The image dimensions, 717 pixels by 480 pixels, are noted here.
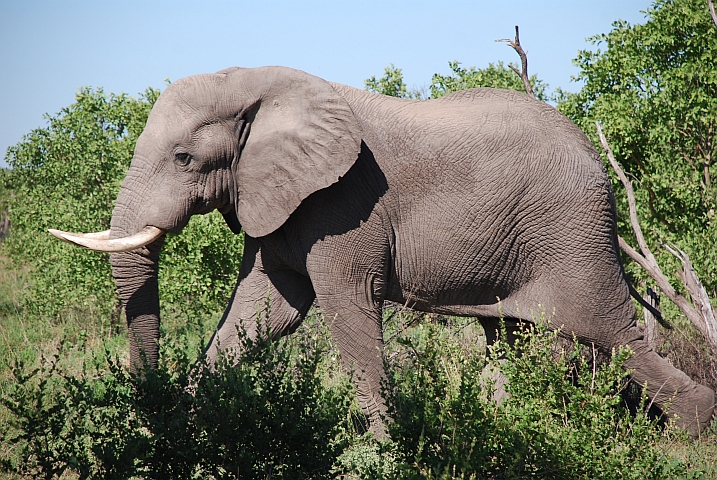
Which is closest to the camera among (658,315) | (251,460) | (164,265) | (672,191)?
(251,460)

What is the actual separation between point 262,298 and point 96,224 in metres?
4.19

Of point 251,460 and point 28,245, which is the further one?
point 28,245

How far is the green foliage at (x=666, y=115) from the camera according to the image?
8586 mm

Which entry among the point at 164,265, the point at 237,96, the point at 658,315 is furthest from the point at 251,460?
the point at 164,265

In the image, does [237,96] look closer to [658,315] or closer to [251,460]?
[251,460]

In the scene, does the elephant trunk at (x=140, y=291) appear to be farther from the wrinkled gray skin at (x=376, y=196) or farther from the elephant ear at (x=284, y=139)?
the elephant ear at (x=284, y=139)

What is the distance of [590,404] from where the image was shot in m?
4.34

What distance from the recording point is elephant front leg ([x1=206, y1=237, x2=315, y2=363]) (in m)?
5.95

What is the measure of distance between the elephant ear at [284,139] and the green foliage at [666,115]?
14.1ft

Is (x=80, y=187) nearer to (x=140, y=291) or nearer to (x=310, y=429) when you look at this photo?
(x=140, y=291)

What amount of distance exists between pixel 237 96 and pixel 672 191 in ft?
17.1

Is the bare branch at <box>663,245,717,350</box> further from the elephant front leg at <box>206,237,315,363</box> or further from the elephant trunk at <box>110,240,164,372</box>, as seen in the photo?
the elephant trunk at <box>110,240,164,372</box>

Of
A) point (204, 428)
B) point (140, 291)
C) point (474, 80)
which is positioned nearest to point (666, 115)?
Answer: point (474, 80)

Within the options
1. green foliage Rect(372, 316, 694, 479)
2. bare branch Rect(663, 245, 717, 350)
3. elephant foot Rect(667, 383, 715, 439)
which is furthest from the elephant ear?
elephant foot Rect(667, 383, 715, 439)
